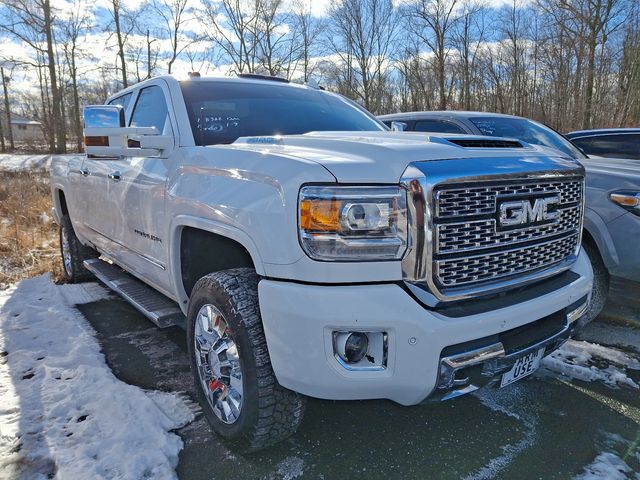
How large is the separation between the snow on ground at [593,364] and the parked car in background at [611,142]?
3.75 m

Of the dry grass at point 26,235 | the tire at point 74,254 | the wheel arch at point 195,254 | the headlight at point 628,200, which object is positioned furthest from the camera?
the dry grass at point 26,235

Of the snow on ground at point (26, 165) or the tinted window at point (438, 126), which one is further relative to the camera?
the snow on ground at point (26, 165)

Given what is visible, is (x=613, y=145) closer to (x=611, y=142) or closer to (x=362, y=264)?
(x=611, y=142)

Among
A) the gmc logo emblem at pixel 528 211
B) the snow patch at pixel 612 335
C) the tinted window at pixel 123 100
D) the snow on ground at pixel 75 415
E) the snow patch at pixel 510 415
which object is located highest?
the tinted window at pixel 123 100

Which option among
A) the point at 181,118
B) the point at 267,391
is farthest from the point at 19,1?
the point at 267,391

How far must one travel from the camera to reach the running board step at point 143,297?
294 cm

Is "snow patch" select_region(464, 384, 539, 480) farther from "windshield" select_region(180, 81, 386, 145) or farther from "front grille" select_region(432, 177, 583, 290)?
"windshield" select_region(180, 81, 386, 145)

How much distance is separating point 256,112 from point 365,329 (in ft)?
6.49

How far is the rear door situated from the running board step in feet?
0.46

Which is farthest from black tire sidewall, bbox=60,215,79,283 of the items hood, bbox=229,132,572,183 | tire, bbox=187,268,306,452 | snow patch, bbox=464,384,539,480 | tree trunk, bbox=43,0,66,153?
tree trunk, bbox=43,0,66,153

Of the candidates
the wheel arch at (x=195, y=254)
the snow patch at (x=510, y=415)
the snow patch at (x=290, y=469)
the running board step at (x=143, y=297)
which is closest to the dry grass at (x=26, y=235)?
the running board step at (x=143, y=297)

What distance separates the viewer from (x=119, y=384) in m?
2.90

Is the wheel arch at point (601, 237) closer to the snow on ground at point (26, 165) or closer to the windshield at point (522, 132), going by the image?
the windshield at point (522, 132)

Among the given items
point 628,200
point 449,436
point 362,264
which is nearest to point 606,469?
point 449,436
